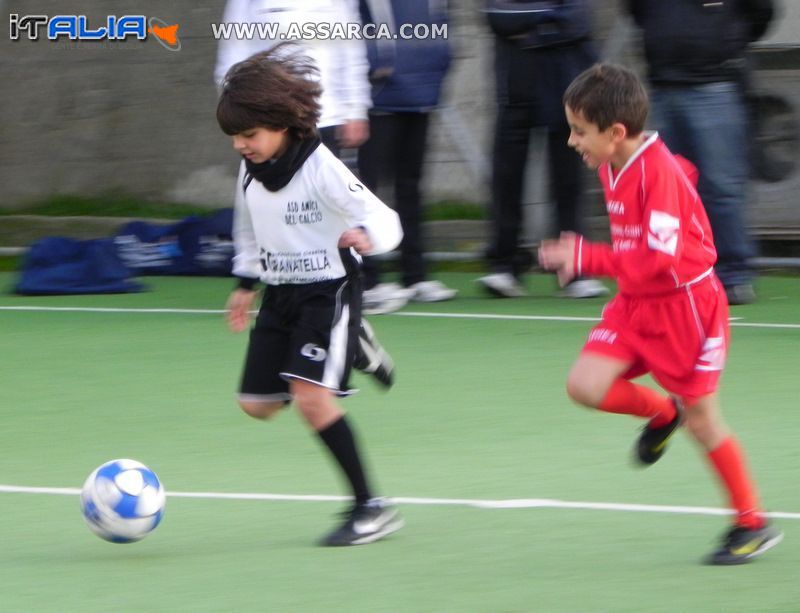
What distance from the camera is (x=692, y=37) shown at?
8672 mm

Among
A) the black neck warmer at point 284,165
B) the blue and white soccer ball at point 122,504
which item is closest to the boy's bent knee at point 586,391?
the black neck warmer at point 284,165

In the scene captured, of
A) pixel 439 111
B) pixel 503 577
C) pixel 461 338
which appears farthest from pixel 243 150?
pixel 439 111

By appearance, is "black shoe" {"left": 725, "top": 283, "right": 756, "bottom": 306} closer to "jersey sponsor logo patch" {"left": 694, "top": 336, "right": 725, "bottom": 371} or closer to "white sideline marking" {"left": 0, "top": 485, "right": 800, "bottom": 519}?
"white sideline marking" {"left": 0, "top": 485, "right": 800, "bottom": 519}

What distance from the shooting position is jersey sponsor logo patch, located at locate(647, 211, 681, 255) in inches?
171

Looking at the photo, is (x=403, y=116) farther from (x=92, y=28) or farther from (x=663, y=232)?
(x=92, y=28)

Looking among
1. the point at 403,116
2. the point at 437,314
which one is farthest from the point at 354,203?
the point at 403,116

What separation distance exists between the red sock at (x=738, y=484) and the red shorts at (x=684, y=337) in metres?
0.17

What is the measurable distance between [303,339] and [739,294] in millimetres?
4804

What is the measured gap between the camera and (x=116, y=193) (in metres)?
13.4

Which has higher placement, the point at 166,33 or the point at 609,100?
the point at 166,33

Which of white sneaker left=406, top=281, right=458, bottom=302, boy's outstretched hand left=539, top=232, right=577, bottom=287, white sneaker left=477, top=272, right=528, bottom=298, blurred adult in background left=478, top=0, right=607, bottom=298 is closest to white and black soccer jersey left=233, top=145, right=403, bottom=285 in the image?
boy's outstretched hand left=539, top=232, right=577, bottom=287

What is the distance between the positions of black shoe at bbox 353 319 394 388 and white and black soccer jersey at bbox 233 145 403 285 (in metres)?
0.23

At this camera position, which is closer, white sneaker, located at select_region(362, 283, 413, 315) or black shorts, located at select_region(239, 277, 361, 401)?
black shorts, located at select_region(239, 277, 361, 401)

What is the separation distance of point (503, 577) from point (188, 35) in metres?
9.46
